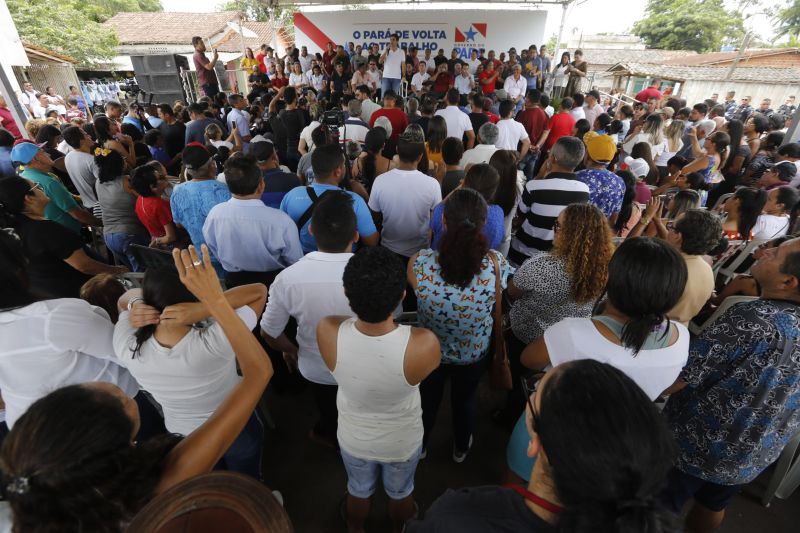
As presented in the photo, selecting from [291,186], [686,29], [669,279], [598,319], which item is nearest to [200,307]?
[598,319]

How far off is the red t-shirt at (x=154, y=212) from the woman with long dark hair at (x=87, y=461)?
2.52m

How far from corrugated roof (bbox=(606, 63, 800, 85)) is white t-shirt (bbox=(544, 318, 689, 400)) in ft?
69.3

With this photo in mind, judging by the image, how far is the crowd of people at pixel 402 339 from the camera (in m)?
0.75

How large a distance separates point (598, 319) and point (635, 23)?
52690 millimetres

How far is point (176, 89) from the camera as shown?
9.98 metres

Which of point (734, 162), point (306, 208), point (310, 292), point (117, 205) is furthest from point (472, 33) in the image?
point (310, 292)

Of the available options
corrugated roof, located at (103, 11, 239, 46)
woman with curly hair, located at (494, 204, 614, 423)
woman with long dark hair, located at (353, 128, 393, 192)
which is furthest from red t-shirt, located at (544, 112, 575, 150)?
corrugated roof, located at (103, 11, 239, 46)

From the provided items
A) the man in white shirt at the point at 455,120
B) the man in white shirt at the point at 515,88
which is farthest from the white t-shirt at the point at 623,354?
the man in white shirt at the point at 515,88

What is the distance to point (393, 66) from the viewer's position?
9711mm

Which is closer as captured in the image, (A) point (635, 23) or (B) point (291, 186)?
(B) point (291, 186)

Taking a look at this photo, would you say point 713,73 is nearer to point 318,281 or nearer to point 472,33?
point 472,33

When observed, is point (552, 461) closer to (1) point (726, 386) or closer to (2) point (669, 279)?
(2) point (669, 279)

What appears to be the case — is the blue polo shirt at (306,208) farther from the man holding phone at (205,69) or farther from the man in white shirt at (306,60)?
the man in white shirt at (306,60)

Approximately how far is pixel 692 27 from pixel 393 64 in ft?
135
